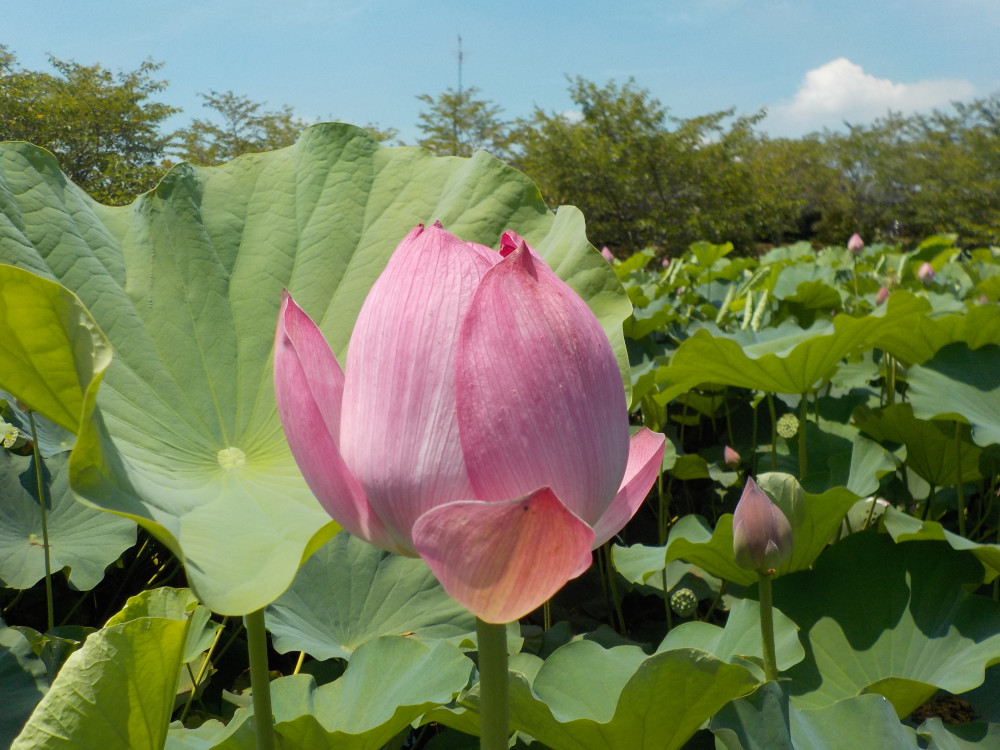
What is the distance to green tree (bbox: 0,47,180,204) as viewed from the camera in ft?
48.4

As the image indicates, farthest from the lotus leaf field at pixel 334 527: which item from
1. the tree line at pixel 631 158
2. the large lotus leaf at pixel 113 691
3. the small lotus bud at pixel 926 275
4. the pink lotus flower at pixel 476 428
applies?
the tree line at pixel 631 158

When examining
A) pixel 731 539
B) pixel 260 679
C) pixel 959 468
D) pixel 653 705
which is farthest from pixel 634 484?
pixel 959 468

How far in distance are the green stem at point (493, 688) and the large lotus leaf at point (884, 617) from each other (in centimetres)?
77

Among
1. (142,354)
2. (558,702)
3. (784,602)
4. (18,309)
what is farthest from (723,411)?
(18,309)

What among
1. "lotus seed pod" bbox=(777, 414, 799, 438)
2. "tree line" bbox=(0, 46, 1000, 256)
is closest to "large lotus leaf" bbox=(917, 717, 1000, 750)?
"lotus seed pod" bbox=(777, 414, 799, 438)

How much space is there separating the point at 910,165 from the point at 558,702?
1988cm

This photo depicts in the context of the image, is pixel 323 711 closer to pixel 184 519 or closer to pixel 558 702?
pixel 558 702

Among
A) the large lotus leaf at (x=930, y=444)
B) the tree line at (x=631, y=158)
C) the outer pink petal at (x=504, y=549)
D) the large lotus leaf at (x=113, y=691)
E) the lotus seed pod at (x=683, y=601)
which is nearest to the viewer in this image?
the outer pink petal at (x=504, y=549)

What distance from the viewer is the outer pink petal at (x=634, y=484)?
38 centimetres

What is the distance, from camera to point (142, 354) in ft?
2.21

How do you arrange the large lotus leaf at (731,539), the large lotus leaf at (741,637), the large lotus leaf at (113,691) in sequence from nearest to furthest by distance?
the large lotus leaf at (113,691)
the large lotus leaf at (741,637)
the large lotus leaf at (731,539)

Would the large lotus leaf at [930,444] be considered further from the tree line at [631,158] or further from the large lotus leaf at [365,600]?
the tree line at [631,158]

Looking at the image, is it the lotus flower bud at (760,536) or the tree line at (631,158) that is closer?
the lotus flower bud at (760,536)

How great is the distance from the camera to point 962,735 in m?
0.81
